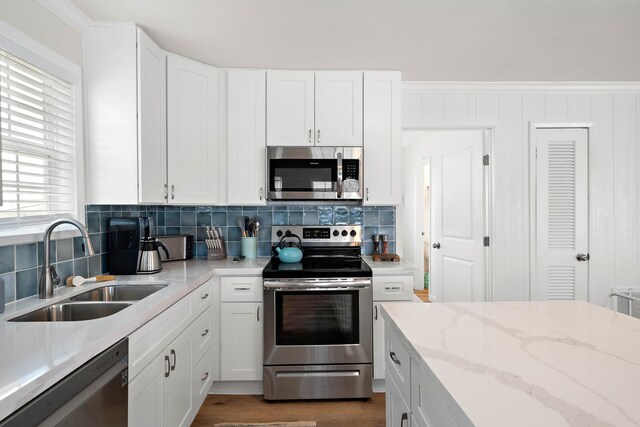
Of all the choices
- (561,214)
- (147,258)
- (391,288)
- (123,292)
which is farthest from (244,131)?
(561,214)

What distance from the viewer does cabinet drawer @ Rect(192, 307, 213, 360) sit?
2035 millimetres

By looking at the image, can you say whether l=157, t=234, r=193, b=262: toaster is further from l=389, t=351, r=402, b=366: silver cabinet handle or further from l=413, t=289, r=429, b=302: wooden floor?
l=413, t=289, r=429, b=302: wooden floor

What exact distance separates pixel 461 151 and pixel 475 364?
2790mm

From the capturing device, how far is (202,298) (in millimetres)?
2133

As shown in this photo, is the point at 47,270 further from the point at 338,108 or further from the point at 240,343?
the point at 338,108

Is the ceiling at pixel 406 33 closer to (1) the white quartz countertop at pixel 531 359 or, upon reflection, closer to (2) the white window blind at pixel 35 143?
(2) the white window blind at pixel 35 143

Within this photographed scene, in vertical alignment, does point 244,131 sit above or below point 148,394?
above

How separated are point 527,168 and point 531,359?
2497mm

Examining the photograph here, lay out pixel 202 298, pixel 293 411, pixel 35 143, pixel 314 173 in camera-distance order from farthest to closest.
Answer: pixel 314 173 < pixel 293 411 < pixel 202 298 < pixel 35 143

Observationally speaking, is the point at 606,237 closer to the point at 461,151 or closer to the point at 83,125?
the point at 461,151

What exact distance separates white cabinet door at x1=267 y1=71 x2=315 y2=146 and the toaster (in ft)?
3.47

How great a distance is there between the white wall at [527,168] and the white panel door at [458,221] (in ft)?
0.52

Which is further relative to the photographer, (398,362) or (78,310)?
(78,310)

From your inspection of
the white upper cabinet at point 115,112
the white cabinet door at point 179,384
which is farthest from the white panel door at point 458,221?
the white upper cabinet at point 115,112
